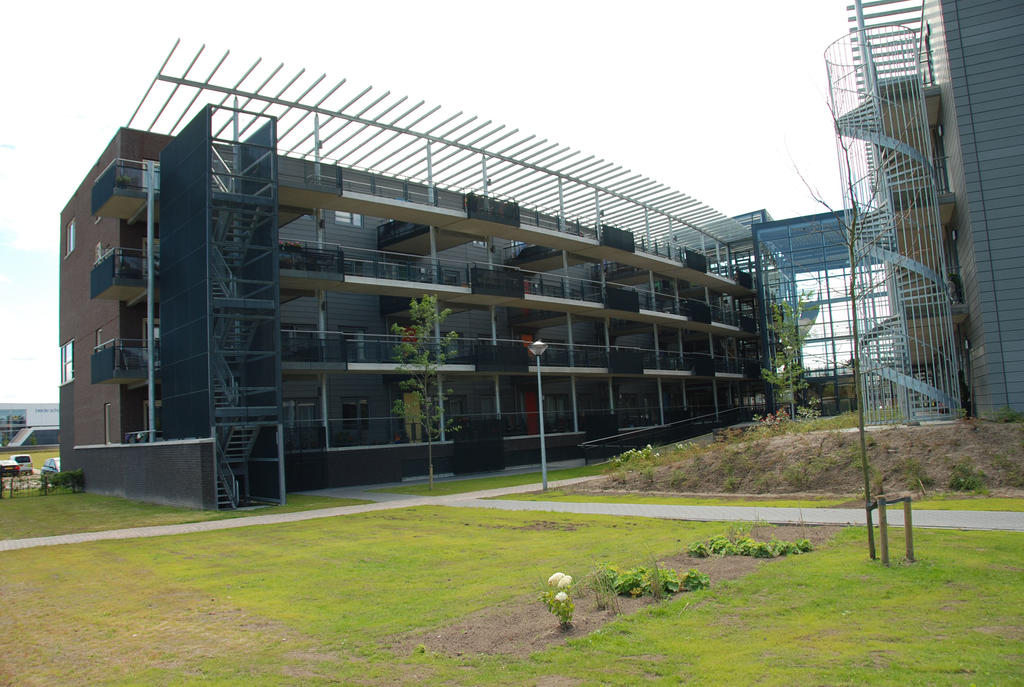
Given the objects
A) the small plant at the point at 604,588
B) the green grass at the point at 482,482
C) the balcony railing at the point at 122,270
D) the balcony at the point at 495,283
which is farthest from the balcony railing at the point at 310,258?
the small plant at the point at 604,588

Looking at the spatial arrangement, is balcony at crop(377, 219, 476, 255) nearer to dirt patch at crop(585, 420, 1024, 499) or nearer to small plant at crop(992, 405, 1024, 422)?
dirt patch at crop(585, 420, 1024, 499)

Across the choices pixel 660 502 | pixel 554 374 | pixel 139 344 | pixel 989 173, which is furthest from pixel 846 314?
pixel 139 344

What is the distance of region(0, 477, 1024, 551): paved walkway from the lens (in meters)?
10.9

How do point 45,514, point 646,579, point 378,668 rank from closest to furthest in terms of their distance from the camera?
point 378,668
point 646,579
point 45,514

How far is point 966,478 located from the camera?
13.7 meters

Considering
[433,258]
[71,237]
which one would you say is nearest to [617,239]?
[433,258]

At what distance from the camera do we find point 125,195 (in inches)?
1024

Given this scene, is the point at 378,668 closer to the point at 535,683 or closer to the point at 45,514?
the point at 535,683

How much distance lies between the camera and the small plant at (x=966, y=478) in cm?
1350

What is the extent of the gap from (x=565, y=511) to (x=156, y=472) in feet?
51.3

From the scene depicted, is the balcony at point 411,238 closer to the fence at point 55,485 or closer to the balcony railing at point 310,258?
the balcony railing at point 310,258

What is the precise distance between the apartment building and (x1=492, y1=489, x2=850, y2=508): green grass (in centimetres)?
846

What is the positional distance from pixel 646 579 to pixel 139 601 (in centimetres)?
622

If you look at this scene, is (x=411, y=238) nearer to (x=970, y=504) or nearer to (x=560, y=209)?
(x=560, y=209)
